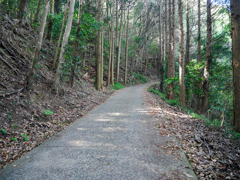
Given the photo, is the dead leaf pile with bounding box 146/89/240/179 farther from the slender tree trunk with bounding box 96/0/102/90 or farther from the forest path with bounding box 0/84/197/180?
the slender tree trunk with bounding box 96/0/102/90

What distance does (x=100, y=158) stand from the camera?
382cm

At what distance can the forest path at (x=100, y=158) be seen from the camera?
3.23 m

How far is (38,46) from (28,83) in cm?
150

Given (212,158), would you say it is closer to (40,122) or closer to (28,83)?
(40,122)

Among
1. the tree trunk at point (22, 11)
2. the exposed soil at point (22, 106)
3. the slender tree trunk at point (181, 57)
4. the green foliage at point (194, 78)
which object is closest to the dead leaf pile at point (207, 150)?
the exposed soil at point (22, 106)

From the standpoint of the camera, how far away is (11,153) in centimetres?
398

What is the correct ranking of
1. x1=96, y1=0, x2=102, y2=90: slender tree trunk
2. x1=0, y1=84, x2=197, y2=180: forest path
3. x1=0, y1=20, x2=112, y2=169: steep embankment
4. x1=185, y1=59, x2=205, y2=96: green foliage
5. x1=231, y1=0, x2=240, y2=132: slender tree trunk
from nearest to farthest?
x1=0, y1=84, x2=197, y2=180: forest path
x1=0, y1=20, x2=112, y2=169: steep embankment
x1=231, y1=0, x2=240, y2=132: slender tree trunk
x1=185, y1=59, x2=205, y2=96: green foliage
x1=96, y1=0, x2=102, y2=90: slender tree trunk

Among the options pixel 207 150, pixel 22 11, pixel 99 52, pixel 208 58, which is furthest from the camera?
pixel 99 52

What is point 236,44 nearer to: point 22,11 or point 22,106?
point 22,106

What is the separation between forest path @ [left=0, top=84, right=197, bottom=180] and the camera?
3232 mm

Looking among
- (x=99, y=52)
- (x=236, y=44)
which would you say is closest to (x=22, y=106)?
(x=236, y=44)

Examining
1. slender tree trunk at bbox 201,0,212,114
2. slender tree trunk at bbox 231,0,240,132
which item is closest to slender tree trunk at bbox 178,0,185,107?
slender tree trunk at bbox 201,0,212,114

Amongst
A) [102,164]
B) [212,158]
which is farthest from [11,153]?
[212,158]

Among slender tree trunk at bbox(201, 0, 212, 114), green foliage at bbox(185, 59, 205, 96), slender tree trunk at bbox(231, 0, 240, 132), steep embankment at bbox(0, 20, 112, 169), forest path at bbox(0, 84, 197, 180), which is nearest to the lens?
forest path at bbox(0, 84, 197, 180)
